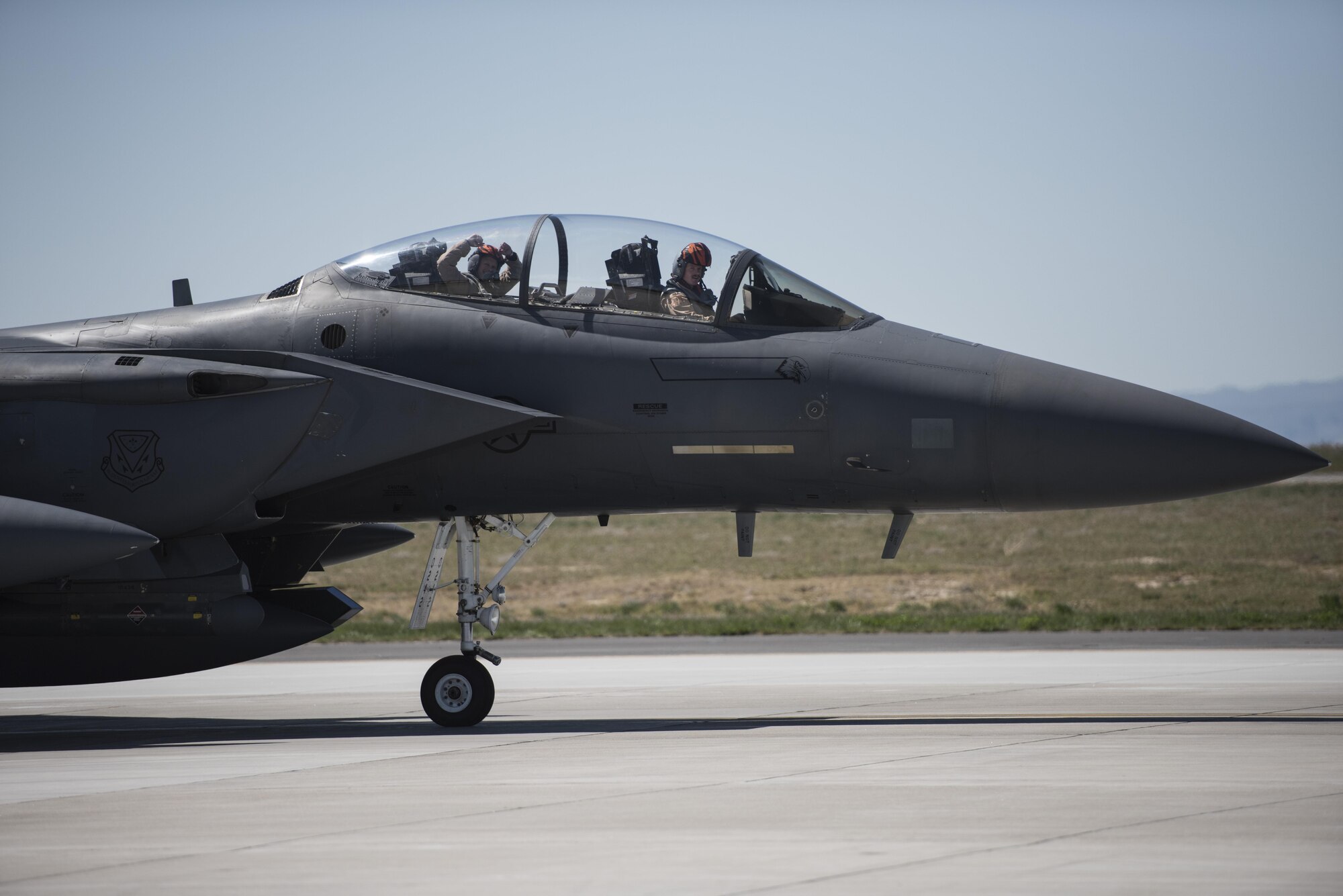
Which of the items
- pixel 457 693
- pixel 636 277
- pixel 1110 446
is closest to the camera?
pixel 1110 446

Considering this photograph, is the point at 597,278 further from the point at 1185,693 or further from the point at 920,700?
the point at 1185,693

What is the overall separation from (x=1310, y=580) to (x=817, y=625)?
679 inches

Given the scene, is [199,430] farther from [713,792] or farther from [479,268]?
[713,792]

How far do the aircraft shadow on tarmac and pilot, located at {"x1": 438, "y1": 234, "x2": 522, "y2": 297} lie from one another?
136 inches

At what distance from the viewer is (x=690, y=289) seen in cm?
1123

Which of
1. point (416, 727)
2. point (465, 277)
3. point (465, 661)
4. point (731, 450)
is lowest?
point (416, 727)

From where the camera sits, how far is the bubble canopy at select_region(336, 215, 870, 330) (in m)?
11.2

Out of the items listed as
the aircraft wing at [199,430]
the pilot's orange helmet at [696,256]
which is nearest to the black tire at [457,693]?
the aircraft wing at [199,430]

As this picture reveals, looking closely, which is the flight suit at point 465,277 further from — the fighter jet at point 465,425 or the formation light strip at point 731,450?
the formation light strip at point 731,450

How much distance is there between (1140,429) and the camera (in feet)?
33.0

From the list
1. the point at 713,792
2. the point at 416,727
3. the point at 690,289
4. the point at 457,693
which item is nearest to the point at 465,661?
the point at 457,693

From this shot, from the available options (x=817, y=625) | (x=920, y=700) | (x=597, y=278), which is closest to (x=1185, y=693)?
(x=920, y=700)

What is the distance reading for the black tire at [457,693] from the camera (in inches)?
460

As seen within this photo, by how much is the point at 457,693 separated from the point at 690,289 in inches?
145
